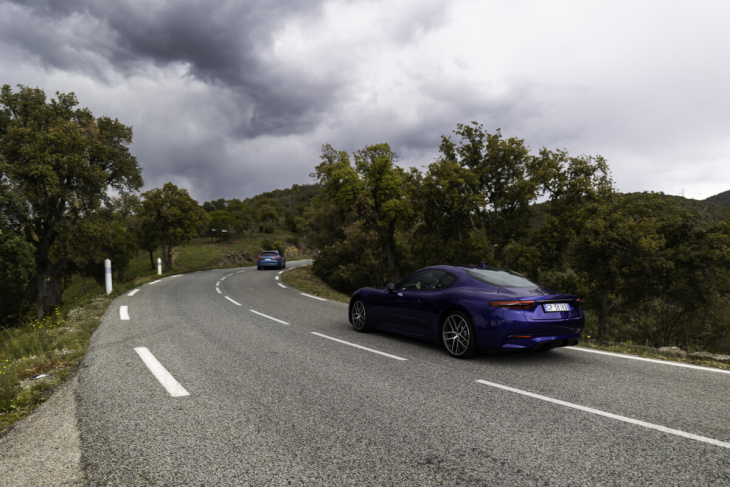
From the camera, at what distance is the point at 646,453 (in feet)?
9.34

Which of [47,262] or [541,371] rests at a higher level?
[47,262]

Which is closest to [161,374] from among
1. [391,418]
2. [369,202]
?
[391,418]

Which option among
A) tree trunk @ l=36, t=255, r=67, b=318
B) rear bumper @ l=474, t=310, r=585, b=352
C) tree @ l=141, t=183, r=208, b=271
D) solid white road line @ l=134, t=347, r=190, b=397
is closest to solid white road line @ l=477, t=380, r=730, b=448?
rear bumper @ l=474, t=310, r=585, b=352

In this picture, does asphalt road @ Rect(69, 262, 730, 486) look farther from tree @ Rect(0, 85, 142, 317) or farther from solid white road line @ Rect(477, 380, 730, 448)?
tree @ Rect(0, 85, 142, 317)

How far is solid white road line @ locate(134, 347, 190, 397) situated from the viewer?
166 inches

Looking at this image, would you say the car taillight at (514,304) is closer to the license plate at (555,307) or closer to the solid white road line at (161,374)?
the license plate at (555,307)

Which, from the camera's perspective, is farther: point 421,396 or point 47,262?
point 47,262

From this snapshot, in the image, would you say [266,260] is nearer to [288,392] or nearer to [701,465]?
[288,392]

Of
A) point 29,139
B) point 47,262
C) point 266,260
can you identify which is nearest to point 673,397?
point 29,139

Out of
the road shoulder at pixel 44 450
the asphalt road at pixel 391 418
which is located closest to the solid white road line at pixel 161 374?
the asphalt road at pixel 391 418

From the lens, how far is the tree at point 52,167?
21.2m

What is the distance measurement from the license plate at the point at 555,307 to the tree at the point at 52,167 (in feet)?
80.6

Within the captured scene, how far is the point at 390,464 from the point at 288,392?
5.83ft

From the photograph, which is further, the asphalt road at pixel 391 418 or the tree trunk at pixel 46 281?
the tree trunk at pixel 46 281
